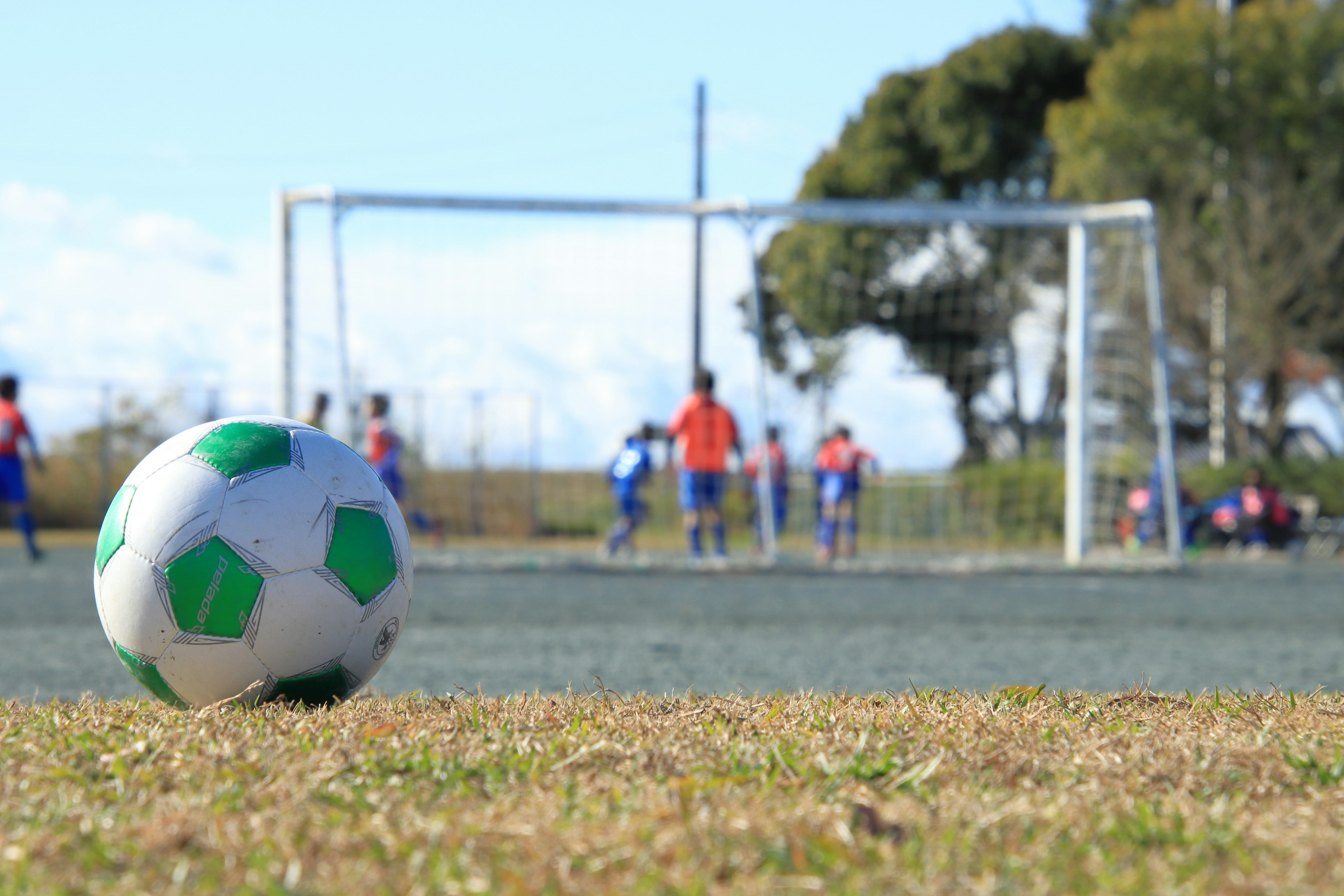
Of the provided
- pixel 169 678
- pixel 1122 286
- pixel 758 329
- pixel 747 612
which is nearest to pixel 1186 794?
pixel 169 678

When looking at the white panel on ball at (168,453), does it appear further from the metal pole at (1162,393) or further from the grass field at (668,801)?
the metal pole at (1162,393)

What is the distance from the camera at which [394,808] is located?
2.06 metres

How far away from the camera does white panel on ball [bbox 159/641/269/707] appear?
3.06 m

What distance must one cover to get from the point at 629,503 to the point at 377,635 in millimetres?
10325

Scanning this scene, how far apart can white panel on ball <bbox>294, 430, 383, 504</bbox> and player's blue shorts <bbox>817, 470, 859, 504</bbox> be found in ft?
34.1

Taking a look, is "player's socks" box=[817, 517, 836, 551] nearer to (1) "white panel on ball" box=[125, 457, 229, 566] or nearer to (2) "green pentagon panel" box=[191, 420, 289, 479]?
(2) "green pentagon panel" box=[191, 420, 289, 479]

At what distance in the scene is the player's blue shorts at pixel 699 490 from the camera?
11.7 metres

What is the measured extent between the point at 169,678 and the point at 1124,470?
13.9 m

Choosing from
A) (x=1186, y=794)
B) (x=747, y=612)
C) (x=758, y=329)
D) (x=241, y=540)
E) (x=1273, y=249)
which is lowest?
(x=747, y=612)

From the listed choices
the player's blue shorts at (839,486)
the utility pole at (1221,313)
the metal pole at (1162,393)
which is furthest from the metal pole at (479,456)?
the utility pole at (1221,313)

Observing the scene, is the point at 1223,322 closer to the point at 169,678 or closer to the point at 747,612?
the point at 747,612

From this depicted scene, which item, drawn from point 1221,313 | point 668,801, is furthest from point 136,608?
point 1221,313

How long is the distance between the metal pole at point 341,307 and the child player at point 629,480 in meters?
3.16

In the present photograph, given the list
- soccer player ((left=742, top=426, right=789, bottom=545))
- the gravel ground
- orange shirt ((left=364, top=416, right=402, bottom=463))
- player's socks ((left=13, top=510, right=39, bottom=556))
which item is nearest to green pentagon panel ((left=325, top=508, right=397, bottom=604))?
the gravel ground
